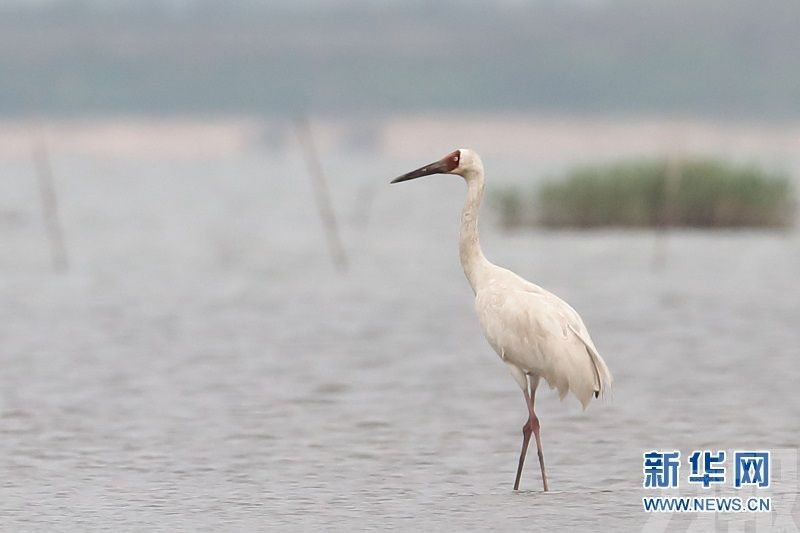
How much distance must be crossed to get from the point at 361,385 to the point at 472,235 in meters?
4.62

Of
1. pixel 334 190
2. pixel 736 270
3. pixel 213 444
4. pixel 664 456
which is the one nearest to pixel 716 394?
pixel 664 456

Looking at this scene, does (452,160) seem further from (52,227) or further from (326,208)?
(52,227)

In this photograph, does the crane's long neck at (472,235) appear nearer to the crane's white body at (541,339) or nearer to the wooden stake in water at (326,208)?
the crane's white body at (541,339)

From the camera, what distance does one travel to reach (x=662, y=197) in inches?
1056

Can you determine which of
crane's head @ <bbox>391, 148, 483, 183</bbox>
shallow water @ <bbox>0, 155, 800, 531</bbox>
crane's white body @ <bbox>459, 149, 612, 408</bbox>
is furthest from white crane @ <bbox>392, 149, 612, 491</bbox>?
shallow water @ <bbox>0, 155, 800, 531</bbox>

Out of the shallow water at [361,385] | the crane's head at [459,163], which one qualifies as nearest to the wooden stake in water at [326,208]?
the shallow water at [361,385]

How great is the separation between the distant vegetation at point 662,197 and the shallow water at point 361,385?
357 mm

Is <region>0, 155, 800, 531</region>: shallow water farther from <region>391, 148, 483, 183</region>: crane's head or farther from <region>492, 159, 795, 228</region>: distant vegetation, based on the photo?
<region>391, 148, 483, 183</region>: crane's head

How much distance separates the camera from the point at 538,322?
923 centimetres

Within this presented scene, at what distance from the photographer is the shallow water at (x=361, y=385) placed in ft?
30.8

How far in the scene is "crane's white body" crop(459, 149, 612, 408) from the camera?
9211mm

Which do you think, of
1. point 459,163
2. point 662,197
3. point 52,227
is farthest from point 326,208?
point 459,163

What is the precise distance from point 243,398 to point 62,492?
3922 mm

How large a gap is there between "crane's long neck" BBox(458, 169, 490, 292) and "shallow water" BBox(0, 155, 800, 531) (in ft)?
4.09
